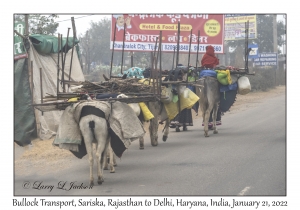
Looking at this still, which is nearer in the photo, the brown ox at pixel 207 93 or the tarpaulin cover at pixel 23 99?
the brown ox at pixel 207 93

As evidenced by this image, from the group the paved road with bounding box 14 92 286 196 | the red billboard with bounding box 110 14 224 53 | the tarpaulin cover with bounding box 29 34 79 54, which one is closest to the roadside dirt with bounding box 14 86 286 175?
the paved road with bounding box 14 92 286 196

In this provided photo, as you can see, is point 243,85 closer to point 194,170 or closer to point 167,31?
point 194,170

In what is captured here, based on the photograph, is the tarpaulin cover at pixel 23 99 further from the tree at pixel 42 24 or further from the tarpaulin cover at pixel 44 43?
the tree at pixel 42 24

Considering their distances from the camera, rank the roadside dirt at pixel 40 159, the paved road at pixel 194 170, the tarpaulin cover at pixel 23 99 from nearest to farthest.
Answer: the paved road at pixel 194 170 < the roadside dirt at pixel 40 159 < the tarpaulin cover at pixel 23 99

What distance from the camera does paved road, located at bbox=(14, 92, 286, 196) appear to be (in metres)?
8.96

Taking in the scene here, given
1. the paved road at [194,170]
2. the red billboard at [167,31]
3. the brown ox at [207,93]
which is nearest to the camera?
the paved road at [194,170]

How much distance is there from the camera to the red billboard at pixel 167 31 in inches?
1049

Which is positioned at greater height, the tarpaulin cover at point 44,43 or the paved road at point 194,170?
the tarpaulin cover at point 44,43

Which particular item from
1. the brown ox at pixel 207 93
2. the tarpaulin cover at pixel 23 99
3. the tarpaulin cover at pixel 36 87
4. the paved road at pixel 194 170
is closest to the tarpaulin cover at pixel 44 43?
the tarpaulin cover at pixel 36 87

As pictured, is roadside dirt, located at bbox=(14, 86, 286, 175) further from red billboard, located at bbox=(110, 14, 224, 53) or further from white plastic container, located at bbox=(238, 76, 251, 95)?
red billboard, located at bbox=(110, 14, 224, 53)

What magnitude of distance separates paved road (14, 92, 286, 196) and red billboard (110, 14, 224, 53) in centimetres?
1148

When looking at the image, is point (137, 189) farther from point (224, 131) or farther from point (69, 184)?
point (224, 131)

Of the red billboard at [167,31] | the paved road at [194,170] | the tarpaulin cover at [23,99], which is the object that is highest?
the red billboard at [167,31]

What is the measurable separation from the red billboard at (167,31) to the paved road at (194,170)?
11.5 m
